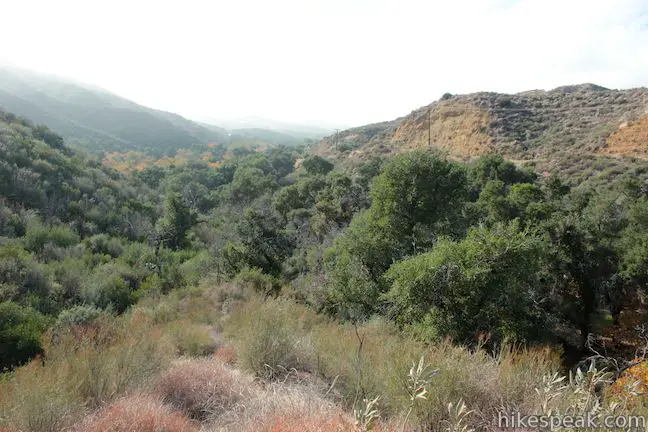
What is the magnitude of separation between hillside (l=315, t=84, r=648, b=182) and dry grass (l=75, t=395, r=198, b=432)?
128ft

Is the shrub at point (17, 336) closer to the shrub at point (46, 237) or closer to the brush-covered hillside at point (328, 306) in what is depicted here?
the brush-covered hillside at point (328, 306)

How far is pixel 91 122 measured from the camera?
13262cm

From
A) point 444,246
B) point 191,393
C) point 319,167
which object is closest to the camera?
point 191,393

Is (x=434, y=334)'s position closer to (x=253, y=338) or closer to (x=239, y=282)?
(x=253, y=338)

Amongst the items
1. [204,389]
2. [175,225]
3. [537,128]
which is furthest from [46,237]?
[537,128]

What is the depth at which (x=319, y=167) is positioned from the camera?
49.0 m

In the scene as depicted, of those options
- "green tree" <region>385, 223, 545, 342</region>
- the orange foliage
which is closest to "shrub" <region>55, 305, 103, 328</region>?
"green tree" <region>385, 223, 545, 342</region>

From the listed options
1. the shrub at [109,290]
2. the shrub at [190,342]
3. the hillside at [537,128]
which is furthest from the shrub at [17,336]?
the hillside at [537,128]

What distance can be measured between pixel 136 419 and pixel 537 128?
55.0m

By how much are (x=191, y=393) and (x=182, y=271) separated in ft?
46.0

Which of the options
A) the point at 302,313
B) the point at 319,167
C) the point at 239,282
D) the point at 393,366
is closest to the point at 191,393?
the point at 393,366

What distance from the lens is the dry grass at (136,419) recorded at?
3.24 meters

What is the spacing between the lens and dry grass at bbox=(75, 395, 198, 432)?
10.6ft

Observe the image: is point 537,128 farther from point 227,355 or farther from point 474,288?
point 227,355
